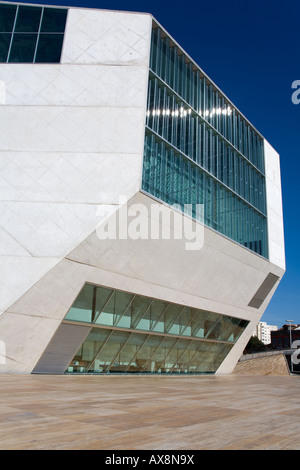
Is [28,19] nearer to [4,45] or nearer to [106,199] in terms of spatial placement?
[4,45]

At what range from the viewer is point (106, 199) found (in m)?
14.7

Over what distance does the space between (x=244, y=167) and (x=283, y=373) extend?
20.2 metres

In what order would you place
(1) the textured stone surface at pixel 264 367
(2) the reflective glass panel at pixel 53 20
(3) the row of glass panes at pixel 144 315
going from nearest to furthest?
1. (3) the row of glass panes at pixel 144 315
2. (2) the reflective glass panel at pixel 53 20
3. (1) the textured stone surface at pixel 264 367

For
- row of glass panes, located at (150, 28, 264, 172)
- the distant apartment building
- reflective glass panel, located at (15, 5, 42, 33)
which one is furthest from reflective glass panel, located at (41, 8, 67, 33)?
the distant apartment building

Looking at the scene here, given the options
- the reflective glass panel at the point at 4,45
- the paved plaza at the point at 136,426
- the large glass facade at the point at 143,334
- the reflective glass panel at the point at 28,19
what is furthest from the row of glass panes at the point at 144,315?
the reflective glass panel at the point at 28,19

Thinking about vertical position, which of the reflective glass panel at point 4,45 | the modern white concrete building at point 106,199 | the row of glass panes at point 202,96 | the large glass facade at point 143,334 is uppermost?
the row of glass panes at point 202,96

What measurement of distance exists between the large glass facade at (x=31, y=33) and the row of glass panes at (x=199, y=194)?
6.03 metres

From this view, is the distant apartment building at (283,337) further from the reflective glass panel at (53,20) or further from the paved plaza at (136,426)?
the paved plaza at (136,426)

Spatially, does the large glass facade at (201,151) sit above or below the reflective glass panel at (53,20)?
below

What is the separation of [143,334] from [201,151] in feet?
33.4

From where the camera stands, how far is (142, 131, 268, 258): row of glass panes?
1647 centimetres

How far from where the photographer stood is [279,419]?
5797 mm

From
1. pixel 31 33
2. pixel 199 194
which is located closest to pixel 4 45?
pixel 31 33

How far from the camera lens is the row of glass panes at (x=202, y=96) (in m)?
18.7
